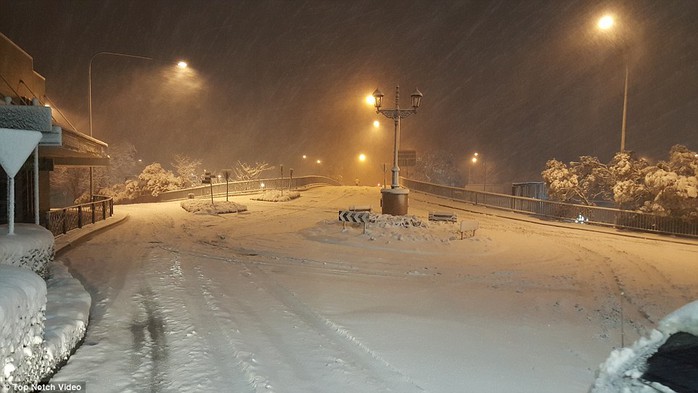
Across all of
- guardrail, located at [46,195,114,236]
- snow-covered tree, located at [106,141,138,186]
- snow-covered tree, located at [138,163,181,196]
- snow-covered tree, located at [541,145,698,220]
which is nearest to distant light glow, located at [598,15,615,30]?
snow-covered tree, located at [541,145,698,220]

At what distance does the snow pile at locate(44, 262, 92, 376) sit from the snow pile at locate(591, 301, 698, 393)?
5491 mm

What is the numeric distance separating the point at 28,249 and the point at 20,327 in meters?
3.50

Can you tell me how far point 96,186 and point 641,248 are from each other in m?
50.2

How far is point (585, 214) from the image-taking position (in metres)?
24.9

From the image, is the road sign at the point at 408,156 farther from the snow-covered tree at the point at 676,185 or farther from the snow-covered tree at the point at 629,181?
the snow-covered tree at the point at 676,185

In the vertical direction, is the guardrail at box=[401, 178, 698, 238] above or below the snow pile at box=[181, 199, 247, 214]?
above

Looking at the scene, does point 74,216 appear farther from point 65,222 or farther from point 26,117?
point 26,117

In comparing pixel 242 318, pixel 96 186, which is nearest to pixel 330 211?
pixel 242 318

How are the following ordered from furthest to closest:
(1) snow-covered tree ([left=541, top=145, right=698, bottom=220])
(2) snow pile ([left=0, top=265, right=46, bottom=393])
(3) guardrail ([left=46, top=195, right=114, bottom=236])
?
(1) snow-covered tree ([left=541, top=145, right=698, bottom=220]), (3) guardrail ([left=46, top=195, right=114, bottom=236]), (2) snow pile ([left=0, top=265, right=46, bottom=393])

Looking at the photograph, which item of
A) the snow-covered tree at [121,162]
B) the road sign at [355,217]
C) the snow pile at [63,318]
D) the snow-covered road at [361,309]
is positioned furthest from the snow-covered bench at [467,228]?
the snow-covered tree at [121,162]

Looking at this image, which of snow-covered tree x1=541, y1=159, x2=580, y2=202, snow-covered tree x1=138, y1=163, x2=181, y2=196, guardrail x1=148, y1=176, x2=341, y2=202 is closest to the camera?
snow-covered tree x1=541, y1=159, x2=580, y2=202

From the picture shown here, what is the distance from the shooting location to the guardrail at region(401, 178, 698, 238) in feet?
68.5

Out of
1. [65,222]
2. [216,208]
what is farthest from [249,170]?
[65,222]

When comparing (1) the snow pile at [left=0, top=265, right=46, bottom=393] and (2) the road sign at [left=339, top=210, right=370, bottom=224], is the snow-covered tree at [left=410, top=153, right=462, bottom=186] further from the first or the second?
(1) the snow pile at [left=0, top=265, right=46, bottom=393]
